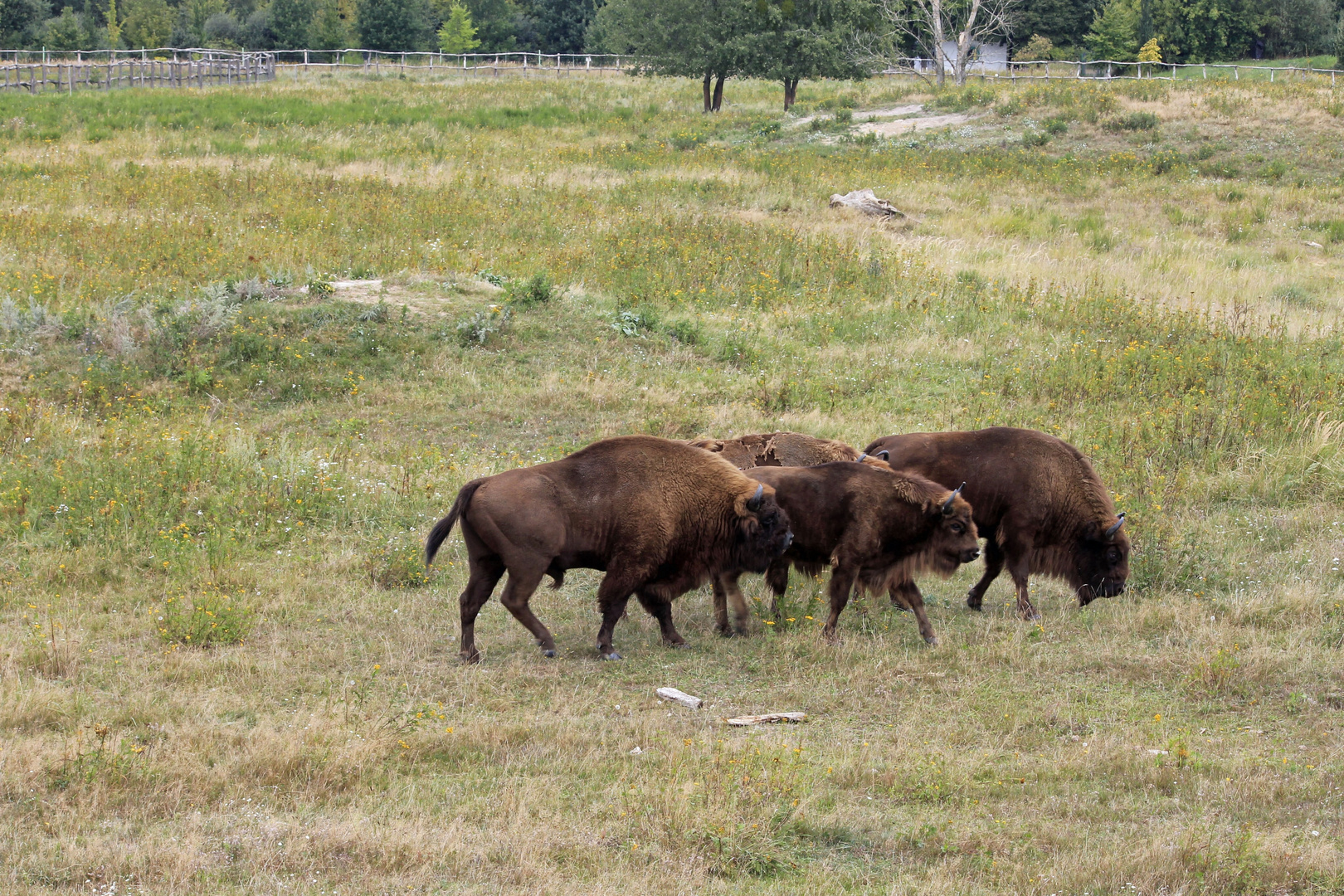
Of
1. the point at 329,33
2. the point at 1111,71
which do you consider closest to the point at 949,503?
the point at 1111,71

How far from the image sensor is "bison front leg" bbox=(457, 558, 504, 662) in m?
8.21

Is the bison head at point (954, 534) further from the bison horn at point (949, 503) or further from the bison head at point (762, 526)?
the bison head at point (762, 526)

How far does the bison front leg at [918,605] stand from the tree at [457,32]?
77.3 m

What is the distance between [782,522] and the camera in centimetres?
858

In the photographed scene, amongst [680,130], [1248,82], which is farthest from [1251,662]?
[1248,82]

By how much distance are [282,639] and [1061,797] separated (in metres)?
5.22

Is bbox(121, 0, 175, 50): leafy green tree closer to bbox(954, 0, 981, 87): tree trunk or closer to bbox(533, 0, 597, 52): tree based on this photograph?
bbox(533, 0, 597, 52): tree

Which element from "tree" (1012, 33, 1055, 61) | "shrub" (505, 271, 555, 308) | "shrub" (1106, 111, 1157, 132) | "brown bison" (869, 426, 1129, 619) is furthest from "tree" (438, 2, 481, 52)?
"brown bison" (869, 426, 1129, 619)

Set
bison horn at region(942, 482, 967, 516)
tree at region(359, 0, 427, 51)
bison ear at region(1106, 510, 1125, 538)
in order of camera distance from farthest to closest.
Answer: tree at region(359, 0, 427, 51) → bison ear at region(1106, 510, 1125, 538) → bison horn at region(942, 482, 967, 516)

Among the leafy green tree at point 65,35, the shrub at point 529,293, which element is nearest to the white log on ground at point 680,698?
the shrub at point 529,293

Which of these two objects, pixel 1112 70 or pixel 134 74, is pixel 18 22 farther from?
pixel 1112 70

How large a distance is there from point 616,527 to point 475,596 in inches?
42.4

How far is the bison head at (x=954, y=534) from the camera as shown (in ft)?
28.9

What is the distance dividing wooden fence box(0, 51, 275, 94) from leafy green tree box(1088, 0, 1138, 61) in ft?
151
